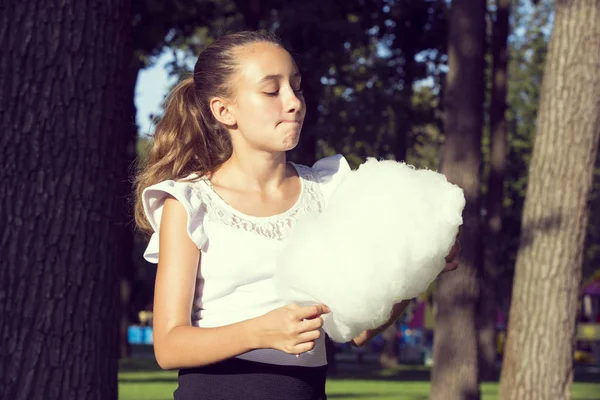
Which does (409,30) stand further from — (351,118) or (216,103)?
(216,103)

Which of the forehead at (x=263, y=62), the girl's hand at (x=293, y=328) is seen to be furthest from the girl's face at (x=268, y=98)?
the girl's hand at (x=293, y=328)

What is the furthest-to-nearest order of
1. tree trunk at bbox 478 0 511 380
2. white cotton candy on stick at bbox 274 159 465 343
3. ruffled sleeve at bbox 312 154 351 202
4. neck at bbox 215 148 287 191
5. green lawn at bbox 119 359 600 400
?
1. tree trunk at bbox 478 0 511 380
2. green lawn at bbox 119 359 600 400
3. ruffled sleeve at bbox 312 154 351 202
4. neck at bbox 215 148 287 191
5. white cotton candy on stick at bbox 274 159 465 343

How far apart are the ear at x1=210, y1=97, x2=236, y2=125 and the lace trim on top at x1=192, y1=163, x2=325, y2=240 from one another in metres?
0.19

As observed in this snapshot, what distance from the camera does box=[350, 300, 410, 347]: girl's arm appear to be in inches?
118

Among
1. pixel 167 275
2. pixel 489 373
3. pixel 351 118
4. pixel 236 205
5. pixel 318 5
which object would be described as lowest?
pixel 489 373

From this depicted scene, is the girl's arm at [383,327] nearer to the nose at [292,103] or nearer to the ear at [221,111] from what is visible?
the nose at [292,103]

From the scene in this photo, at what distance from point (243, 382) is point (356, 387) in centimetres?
1788

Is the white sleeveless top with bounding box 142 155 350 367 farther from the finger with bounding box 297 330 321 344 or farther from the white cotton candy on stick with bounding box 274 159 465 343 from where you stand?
the finger with bounding box 297 330 321 344

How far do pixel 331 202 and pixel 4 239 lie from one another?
5.78 feet

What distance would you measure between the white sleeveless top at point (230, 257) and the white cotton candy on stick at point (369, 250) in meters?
0.13

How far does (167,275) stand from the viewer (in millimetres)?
2865

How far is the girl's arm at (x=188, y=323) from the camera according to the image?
2.57 metres

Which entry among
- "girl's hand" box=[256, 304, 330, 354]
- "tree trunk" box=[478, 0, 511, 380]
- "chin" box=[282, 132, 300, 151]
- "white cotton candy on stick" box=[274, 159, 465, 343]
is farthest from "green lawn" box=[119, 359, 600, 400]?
"girl's hand" box=[256, 304, 330, 354]

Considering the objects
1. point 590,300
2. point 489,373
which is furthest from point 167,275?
point 590,300
